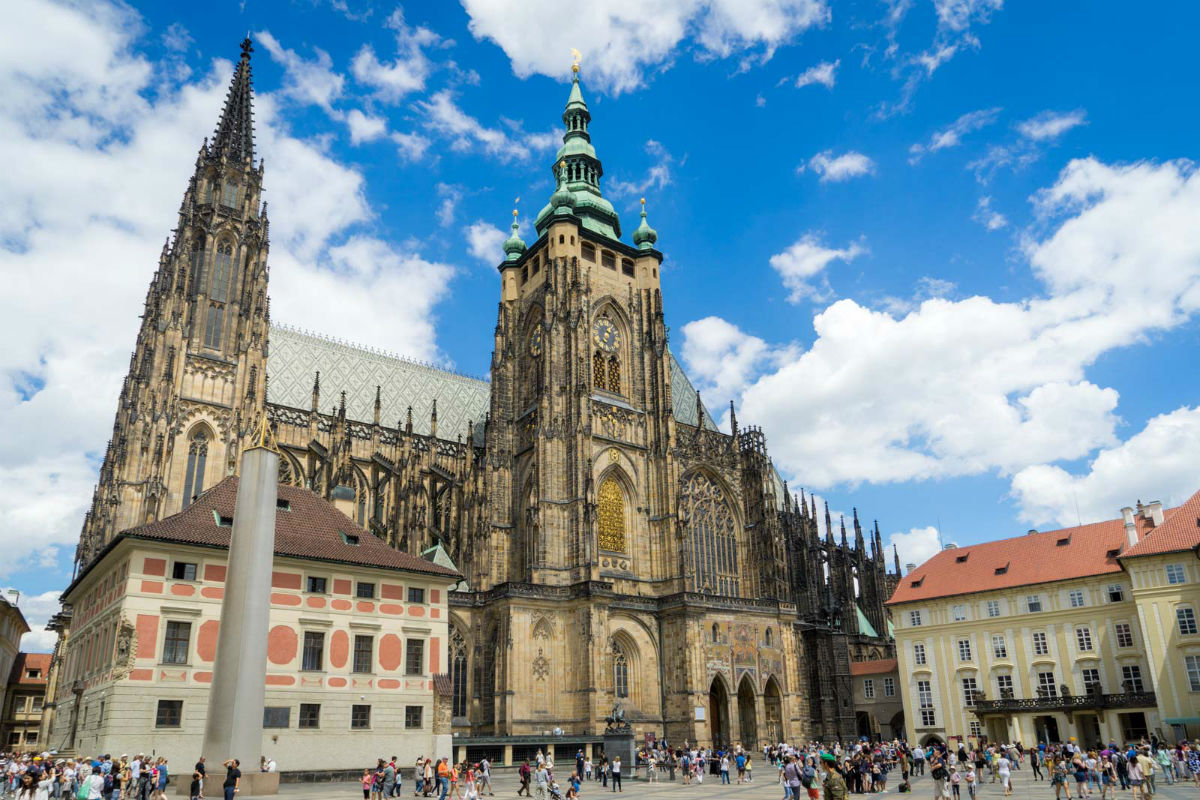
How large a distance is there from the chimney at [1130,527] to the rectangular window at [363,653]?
37.9 m

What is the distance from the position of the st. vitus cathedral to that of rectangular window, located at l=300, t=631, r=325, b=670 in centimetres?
1161

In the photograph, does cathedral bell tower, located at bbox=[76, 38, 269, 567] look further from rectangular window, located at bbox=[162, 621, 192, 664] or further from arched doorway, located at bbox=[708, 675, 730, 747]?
arched doorway, located at bbox=[708, 675, 730, 747]

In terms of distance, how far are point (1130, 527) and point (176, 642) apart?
45.4 metres

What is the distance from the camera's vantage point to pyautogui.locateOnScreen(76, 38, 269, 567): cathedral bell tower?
150ft

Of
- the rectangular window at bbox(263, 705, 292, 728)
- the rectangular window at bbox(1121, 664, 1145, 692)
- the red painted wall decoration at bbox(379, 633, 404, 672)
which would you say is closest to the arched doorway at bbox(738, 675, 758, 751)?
the rectangular window at bbox(1121, 664, 1145, 692)

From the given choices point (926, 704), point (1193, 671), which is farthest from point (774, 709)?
point (1193, 671)

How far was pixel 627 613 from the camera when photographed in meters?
49.5

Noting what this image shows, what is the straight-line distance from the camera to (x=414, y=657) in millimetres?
35312

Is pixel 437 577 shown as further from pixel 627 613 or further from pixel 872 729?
pixel 872 729

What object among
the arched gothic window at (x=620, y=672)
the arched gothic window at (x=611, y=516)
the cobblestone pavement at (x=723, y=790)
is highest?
the arched gothic window at (x=611, y=516)

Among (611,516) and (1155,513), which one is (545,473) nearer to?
(611,516)

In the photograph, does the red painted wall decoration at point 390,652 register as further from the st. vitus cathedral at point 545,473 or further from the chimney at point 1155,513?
the chimney at point 1155,513

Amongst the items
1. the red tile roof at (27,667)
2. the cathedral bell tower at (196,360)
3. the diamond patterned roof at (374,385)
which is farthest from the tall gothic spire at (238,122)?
the red tile roof at (27,667)

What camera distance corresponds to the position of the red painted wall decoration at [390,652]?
34094 millimetres
